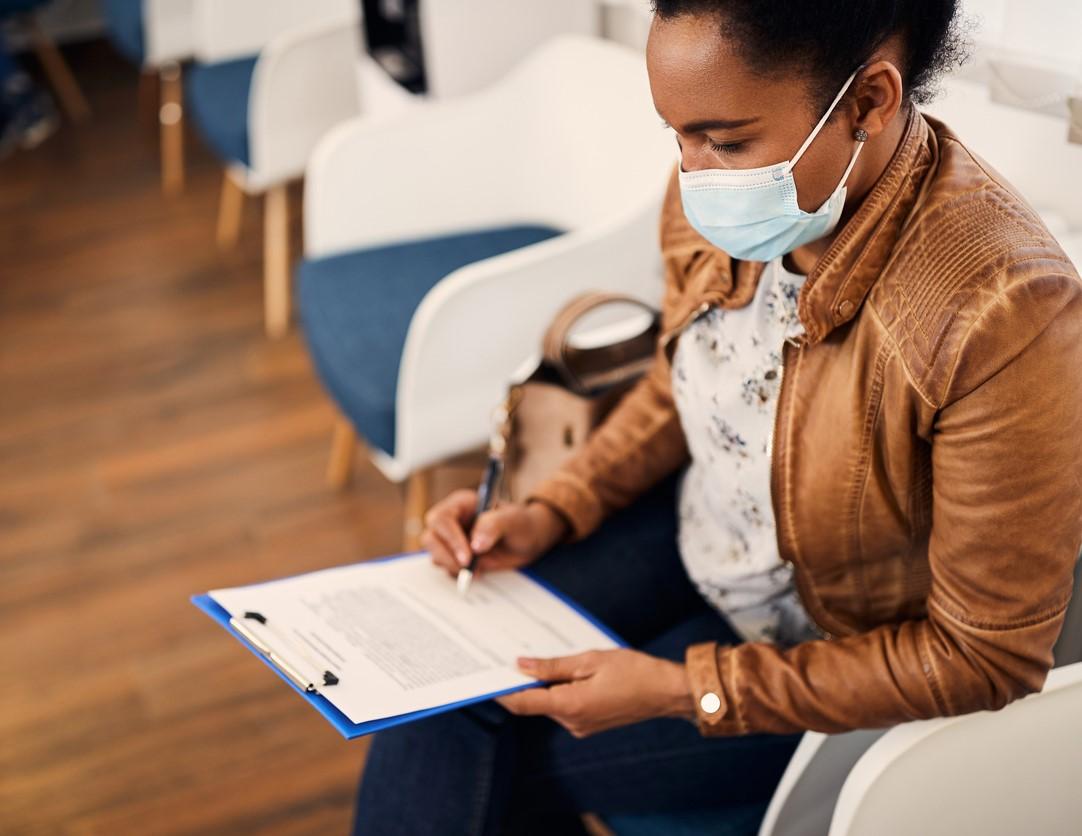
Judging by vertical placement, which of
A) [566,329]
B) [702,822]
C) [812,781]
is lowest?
[702,822]

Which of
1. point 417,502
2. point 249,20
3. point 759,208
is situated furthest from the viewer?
point 249,20

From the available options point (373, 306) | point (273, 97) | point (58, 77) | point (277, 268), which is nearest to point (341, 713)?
point (373, 306)

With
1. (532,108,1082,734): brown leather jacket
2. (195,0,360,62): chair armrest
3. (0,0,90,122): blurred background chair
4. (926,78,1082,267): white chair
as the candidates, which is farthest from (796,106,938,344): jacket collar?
(0,0,90,122): blurred background chair

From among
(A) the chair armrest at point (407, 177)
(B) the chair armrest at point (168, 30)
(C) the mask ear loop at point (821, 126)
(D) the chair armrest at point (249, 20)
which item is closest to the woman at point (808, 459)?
(C) the mask ear loop at point (821, 126)

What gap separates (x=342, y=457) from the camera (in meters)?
2.34

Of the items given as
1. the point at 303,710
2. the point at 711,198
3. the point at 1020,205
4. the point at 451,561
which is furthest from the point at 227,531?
the point at 1020,205

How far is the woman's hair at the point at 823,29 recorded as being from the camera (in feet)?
2.70

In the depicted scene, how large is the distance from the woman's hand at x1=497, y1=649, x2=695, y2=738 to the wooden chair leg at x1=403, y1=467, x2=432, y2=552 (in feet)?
2.72

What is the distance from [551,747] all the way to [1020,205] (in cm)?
66

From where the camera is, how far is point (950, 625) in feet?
3.06

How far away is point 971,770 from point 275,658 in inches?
23.0

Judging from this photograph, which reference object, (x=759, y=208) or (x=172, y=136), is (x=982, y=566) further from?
(x=172, y=136)

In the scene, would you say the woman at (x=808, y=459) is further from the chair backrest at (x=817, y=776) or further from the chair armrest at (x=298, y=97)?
the chair armrest at (x=298, y=97)

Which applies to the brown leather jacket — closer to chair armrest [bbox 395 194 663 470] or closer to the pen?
the pen
